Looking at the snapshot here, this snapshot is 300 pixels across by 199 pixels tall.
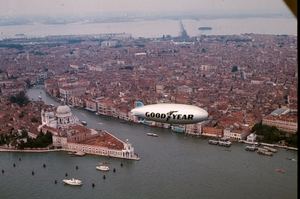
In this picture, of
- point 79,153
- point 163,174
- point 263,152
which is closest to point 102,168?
point 163,174

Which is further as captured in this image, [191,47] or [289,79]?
[191,47]

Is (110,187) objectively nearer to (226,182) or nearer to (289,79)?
(226,182)

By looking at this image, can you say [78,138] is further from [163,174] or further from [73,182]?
[163,174]

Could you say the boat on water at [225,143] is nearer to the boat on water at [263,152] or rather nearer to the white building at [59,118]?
the boat on water at [263,152]

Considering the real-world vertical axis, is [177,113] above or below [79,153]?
above

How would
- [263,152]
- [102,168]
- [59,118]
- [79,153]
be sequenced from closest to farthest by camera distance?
[102,168]
[263,152]
[79,153]
[59,118]

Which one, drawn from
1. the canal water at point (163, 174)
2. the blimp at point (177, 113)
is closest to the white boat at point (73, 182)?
the canal water at point (163, 174)

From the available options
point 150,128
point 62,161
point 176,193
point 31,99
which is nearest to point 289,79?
point 150,128

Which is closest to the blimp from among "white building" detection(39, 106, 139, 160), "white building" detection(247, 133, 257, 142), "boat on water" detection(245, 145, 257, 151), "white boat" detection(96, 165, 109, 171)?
"white boat" detection(96, 165, 109, 171)

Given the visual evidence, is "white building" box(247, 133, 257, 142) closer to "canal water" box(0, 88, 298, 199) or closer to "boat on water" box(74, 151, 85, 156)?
"canal water" box(0, 88, 298, 199)
